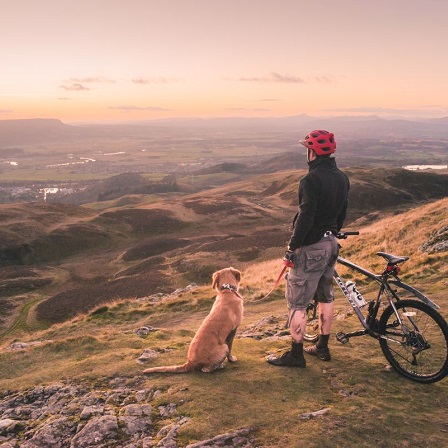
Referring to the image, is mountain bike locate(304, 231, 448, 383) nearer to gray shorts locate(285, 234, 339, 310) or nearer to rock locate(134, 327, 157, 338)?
gray shorts locate(285, 234, 339, 310)

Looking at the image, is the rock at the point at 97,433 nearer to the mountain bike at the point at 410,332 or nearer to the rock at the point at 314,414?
the rock at the point at 314,414

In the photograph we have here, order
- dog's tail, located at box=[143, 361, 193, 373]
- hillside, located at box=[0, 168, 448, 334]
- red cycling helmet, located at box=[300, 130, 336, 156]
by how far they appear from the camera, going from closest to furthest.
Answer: red cycling helmet, located at box=[300, 130, 336, 156]
dog's tail, located at box=[143, 361, 193, 373]
hillside, located at box=[0, 168, 448, 334]

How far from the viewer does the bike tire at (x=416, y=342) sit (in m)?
6.99

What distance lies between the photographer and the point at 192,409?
666 centimetres

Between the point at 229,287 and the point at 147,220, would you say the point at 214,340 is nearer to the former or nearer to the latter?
the point at 229,287

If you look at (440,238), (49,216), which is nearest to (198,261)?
(440,238)

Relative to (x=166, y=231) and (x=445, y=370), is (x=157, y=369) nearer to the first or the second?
(x=445, y=370)

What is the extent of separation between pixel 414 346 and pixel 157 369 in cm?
532

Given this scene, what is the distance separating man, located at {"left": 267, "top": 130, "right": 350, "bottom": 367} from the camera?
7.54 m

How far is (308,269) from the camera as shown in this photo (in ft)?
25.5

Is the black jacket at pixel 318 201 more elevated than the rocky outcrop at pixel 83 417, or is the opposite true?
the black jacket at pixel 318 201

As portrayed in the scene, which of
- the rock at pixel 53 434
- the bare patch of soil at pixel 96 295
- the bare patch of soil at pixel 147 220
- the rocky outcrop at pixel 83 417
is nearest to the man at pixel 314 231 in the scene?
the rocky outcrop at pixel 83 417

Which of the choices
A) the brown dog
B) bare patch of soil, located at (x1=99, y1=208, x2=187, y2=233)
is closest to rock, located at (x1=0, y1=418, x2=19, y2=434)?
the brown dog

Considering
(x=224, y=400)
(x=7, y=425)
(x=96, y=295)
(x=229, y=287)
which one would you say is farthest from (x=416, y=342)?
(x=96, y=295)
